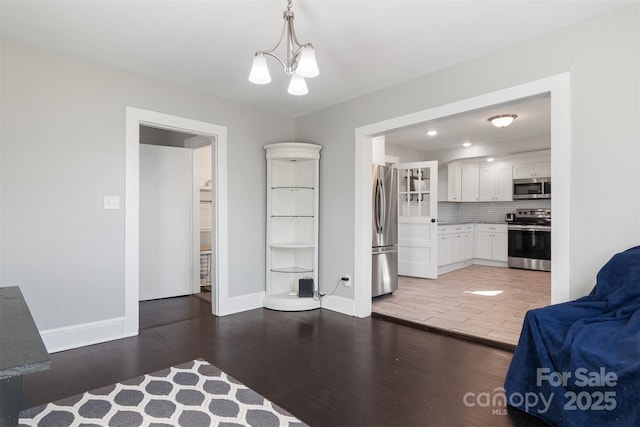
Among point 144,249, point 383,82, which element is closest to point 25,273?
point 144,249

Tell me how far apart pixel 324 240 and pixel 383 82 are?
192cm

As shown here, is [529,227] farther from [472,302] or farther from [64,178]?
[64,178]

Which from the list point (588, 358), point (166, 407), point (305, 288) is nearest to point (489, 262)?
point (305, 288)

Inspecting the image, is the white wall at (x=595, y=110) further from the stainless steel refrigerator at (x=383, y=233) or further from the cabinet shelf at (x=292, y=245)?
the cabinet shelf at (x=292, y=245)

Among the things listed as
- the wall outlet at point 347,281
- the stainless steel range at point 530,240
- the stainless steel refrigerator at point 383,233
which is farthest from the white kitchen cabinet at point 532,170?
the wall outlet at point 347,281

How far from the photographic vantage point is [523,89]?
2.66 meters

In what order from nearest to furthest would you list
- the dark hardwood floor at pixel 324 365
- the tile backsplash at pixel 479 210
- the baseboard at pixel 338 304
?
the dark hardwood floor at pixel 324 365
the baseboard at pixel 338 304
the tile backsplash at pixel 479 210

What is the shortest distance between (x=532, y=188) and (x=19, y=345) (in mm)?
7680

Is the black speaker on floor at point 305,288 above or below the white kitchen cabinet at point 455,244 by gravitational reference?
below

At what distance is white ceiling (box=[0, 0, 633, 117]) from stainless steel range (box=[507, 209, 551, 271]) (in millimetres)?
4835

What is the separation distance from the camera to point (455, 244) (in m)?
6.80

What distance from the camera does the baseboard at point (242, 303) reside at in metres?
4.01

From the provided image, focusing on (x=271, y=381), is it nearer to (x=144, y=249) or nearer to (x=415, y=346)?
(x=415, y=346)

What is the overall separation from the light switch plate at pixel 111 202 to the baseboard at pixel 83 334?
102 centimetres
